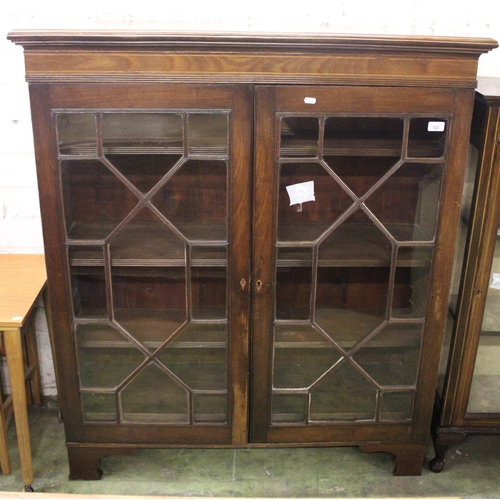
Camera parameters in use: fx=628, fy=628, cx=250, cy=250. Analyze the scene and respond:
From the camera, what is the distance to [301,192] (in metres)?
1.60

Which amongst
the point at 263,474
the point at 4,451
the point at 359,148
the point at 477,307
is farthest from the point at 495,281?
the point at 4,451

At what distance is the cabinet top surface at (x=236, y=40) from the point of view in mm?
1405

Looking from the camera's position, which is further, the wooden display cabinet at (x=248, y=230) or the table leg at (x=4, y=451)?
the table leg at (x=4, y=451)

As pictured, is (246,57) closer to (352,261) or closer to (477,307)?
(352,261)

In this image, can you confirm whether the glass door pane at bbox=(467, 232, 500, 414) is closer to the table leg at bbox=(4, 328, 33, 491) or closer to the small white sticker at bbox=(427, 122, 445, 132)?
the small white sticker at bbox=(427, 122, 445, 132)

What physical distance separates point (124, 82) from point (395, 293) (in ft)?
2.92

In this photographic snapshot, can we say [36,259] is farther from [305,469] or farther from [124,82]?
[305,469]

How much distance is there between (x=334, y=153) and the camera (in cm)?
155

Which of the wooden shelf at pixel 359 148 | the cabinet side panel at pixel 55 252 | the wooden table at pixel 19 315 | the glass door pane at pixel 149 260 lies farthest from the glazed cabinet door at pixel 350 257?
the wooden table at pixel 19 315

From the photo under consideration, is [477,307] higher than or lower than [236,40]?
lower

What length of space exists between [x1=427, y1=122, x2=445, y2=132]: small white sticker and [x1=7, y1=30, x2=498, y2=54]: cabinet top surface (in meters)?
0.17

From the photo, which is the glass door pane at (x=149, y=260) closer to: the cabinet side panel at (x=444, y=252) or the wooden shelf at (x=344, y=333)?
the wooden shelf at (x=344, y=333)

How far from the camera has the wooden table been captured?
5.59 ft

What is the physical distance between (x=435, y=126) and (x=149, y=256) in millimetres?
794
